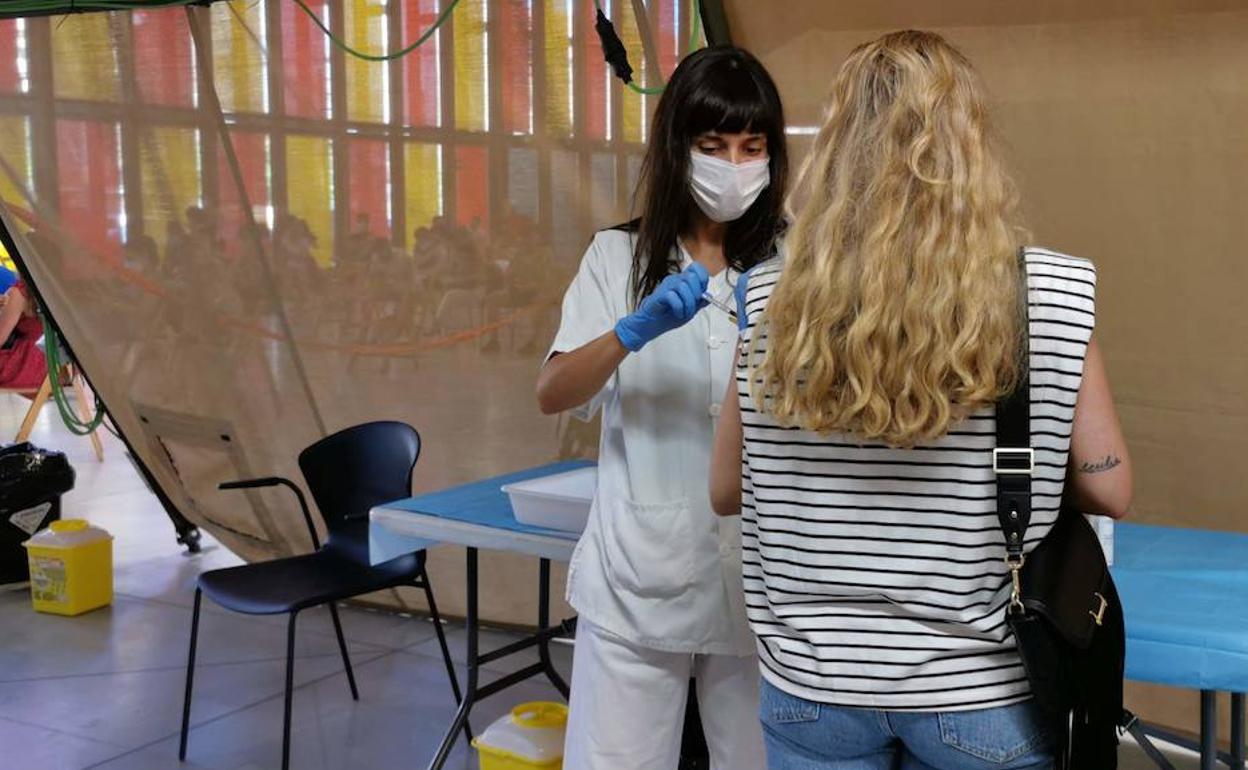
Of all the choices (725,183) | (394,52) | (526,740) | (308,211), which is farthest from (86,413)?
(725,183)

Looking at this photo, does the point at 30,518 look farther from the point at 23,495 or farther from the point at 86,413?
the point at 86,413

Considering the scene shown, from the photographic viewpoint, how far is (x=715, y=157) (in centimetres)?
166

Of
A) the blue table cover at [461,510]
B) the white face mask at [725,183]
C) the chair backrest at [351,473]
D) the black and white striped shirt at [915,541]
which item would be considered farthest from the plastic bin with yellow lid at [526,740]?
the black and white striped shirt at [915,541]

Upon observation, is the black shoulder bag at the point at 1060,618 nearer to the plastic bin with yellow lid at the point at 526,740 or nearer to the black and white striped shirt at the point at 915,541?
the black and white striped shirt at the point at 915,541

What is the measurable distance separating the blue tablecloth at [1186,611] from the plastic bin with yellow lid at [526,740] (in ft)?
3.51

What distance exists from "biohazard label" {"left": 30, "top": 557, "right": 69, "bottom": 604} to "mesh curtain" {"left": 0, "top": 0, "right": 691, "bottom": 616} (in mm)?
463

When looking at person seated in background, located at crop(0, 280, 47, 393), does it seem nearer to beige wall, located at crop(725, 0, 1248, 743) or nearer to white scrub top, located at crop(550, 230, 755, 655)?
beige wall, located at crop(725, 0, 1248, 743)

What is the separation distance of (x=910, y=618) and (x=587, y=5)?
8.02 ft

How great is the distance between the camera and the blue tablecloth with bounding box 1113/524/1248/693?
162 cm

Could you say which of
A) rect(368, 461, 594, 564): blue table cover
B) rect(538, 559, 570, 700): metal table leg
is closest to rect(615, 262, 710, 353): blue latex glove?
rect(368, 461, 594, 564): blue table cover

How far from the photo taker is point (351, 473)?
10.8 ft

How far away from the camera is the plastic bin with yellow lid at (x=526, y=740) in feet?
7.79

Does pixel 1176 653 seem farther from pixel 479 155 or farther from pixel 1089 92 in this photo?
pixel 479 155

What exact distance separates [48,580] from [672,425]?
10.6 feet
